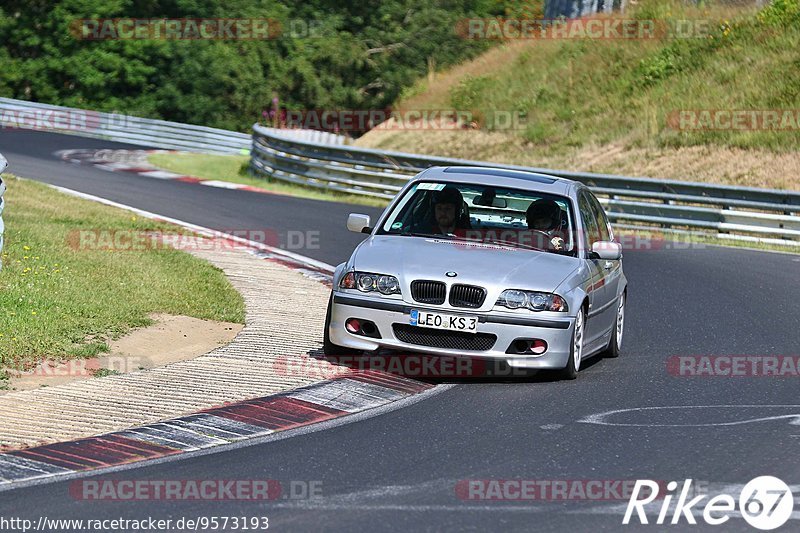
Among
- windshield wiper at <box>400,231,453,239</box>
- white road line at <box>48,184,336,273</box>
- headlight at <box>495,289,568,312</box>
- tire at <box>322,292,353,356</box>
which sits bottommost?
white road line at <box>48,184,336,273</box>

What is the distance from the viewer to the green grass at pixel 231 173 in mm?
26641

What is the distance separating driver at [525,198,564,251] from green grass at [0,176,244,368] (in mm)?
2906

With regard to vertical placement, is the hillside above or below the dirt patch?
above

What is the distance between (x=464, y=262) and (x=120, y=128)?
111 feet

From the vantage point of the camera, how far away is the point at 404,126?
1483 inches

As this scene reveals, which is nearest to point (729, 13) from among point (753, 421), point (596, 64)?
point (596, 64)
